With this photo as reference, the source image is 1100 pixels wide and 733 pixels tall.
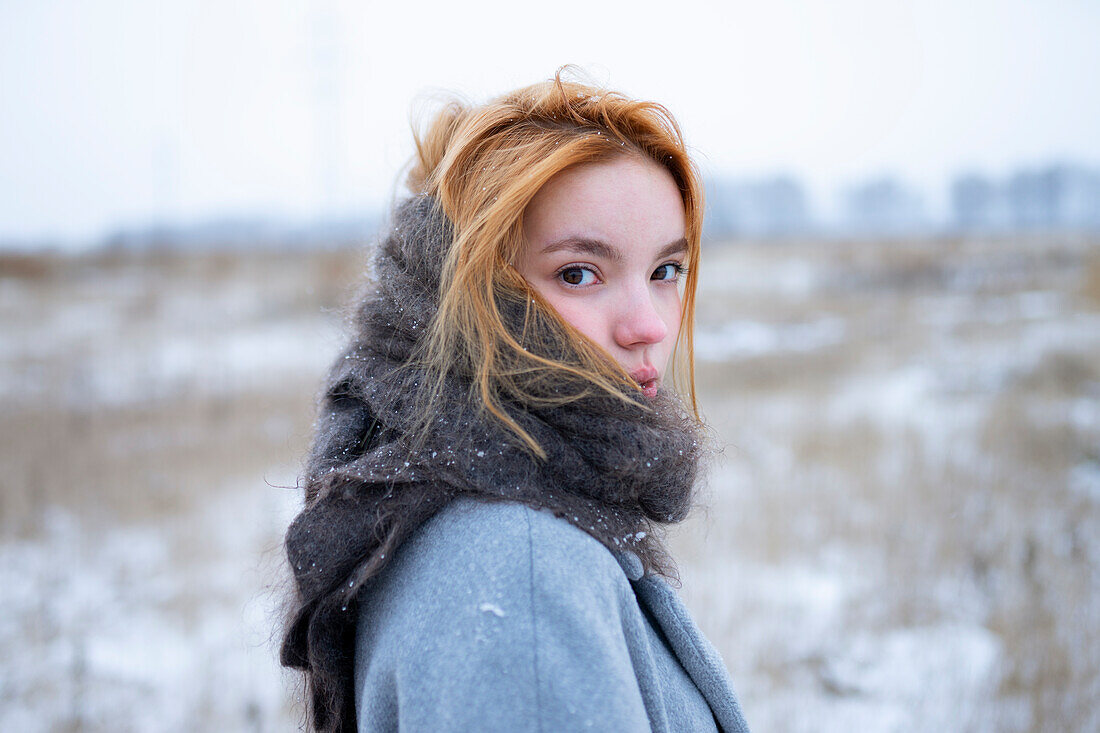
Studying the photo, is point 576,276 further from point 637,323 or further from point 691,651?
point 691,651

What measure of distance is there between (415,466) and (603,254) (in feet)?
1.57

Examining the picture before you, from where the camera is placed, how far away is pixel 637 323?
1.15m

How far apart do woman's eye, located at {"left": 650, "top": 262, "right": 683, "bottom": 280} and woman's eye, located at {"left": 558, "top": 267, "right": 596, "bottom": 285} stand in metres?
0.17

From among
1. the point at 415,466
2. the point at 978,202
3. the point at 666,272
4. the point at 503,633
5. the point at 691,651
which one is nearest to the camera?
the point at 503,633

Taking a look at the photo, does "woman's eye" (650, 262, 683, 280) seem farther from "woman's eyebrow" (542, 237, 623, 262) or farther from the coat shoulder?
the coat shoulder

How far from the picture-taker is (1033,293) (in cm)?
1504

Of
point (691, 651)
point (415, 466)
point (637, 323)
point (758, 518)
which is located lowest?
point (758, 518)

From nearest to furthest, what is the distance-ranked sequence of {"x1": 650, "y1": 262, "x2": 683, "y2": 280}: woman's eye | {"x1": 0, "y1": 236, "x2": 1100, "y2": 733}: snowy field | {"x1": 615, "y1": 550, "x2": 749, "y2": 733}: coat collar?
1. {"x1": 615, "y1": 550, "x2": 749, "y2": 733}: coat collar
2. {"x1": 650, "y1": 262, "x2": 683, "y2": 280}: woman's eye
3. {"x1": 0, "y1": 236, "x2": 1100, "y2": 733}: snowy field

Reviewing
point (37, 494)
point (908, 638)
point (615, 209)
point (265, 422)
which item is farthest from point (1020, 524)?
point (37, 494)

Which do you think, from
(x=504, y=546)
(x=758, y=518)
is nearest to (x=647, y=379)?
(x=504, y=546)

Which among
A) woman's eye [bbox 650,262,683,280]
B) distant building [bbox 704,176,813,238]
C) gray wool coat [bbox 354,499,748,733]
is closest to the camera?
gray wool coat [bbox 354,499,748,733]

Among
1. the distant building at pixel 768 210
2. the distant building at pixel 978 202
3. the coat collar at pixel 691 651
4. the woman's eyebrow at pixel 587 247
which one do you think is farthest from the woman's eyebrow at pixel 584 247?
the distant building at pixel 978 202

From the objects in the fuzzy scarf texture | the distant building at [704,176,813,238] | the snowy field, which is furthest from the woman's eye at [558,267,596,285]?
the distant building at [704,176,813,238]

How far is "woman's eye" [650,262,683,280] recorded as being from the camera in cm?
128
